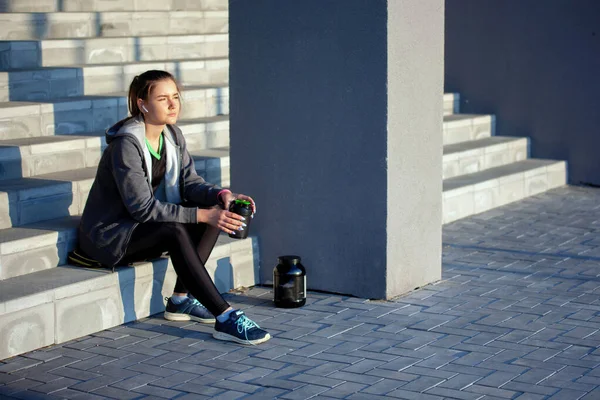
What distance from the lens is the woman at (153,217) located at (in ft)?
17.5

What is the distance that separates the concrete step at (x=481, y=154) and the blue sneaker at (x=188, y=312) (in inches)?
137

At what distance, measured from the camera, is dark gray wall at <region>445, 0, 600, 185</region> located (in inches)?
379

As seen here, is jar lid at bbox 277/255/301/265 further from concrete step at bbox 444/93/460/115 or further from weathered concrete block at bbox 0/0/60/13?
concrete step at bbox 444/93/460/115

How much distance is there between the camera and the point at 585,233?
7.75 m

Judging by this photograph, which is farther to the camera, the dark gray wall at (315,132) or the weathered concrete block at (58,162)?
the weathered concrete block at (58,162)

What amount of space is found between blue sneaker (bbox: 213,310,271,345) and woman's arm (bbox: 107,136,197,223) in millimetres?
527

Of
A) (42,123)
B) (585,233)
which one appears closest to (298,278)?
(42,123)

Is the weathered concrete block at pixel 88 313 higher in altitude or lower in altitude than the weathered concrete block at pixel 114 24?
lower

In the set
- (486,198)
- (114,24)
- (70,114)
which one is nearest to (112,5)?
(114,24)

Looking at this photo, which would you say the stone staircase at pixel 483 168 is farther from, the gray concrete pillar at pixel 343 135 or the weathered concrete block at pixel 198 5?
the weathered concrete block at pixel 198 5

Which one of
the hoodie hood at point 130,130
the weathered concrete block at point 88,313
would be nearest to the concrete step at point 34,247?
the weathered concrete block at point 88,313

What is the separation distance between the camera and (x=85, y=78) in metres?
7.57

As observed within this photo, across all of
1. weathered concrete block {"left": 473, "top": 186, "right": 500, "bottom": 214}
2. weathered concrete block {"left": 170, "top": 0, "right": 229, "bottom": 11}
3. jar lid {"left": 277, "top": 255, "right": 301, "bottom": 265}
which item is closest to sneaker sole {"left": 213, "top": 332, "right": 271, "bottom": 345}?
jar lid {"left": 277, "top": 255, "right": 301, "bottom": 265}

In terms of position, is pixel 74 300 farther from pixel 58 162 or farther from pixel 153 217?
pixel 58 162
